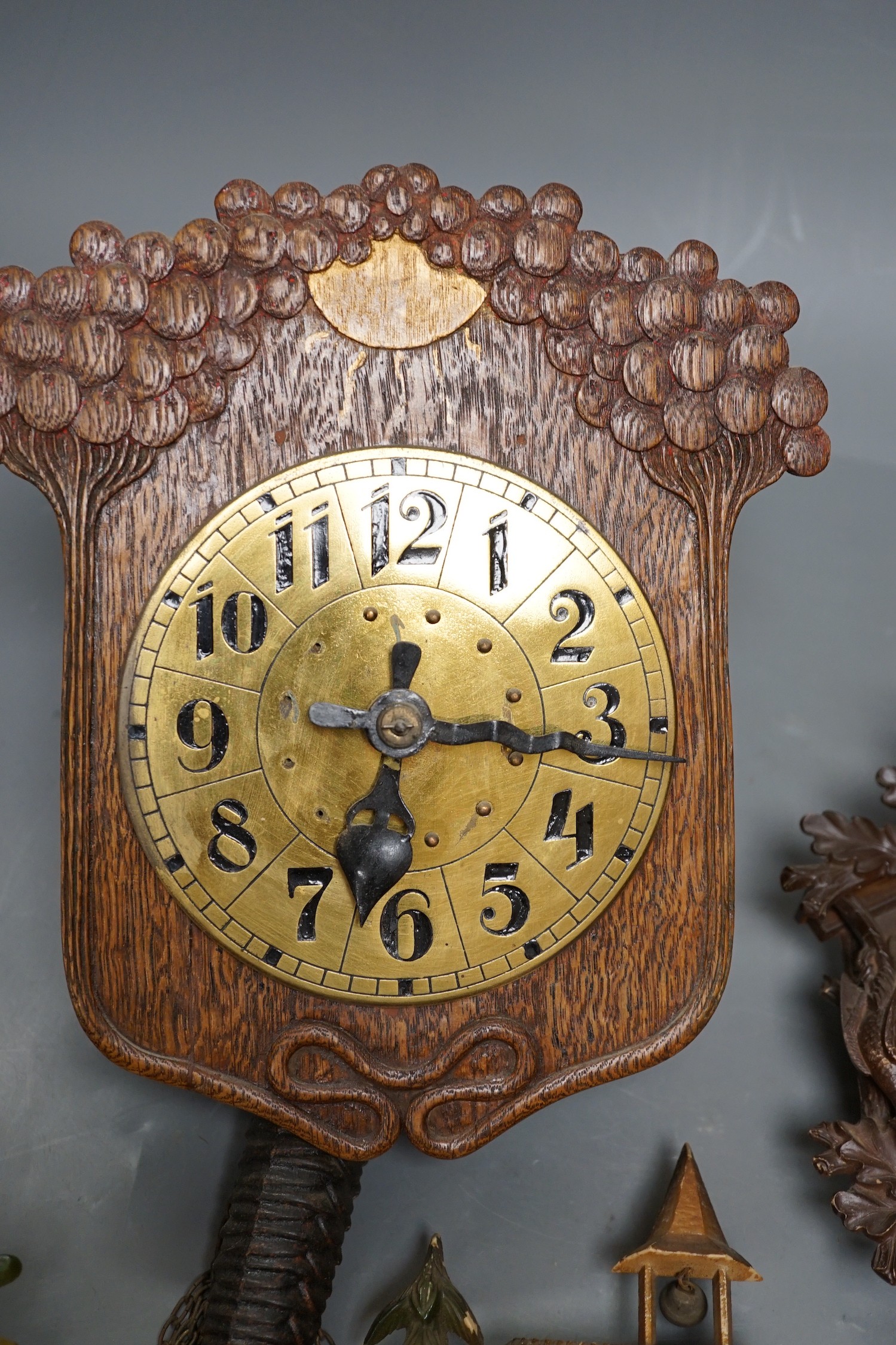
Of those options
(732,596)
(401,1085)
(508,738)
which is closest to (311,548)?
(508,738)

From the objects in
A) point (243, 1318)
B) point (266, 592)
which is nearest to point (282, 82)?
point (266, 592)

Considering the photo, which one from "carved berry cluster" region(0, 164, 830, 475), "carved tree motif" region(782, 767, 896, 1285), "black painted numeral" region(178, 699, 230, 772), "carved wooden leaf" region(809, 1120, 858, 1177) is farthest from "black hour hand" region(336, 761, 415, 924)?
"carved wooden leaf" region(809, 1120, 858, 1177)

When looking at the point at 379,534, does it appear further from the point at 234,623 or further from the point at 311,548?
the point at 234,623

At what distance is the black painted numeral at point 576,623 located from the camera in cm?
133

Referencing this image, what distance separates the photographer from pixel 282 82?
180cm


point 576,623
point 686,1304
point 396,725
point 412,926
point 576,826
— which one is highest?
point 576,623

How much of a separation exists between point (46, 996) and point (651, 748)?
0.88 meters

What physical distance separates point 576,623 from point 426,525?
0.61ft

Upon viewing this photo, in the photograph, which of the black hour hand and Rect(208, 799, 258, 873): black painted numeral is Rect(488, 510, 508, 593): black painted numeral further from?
Rect(208, 799, 258, 873): black painted numeral

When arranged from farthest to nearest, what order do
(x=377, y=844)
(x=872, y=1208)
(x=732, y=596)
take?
(x=732, y=596) → (x=872, y=1208) → (x=377, y=844)

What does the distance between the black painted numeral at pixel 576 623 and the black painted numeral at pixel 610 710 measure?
0.11ft

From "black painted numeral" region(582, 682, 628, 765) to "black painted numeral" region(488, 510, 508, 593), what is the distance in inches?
5.7

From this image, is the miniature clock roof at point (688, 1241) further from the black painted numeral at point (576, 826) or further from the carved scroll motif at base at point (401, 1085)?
the black painted numeral at point (576, 826)

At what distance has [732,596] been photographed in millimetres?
1779
